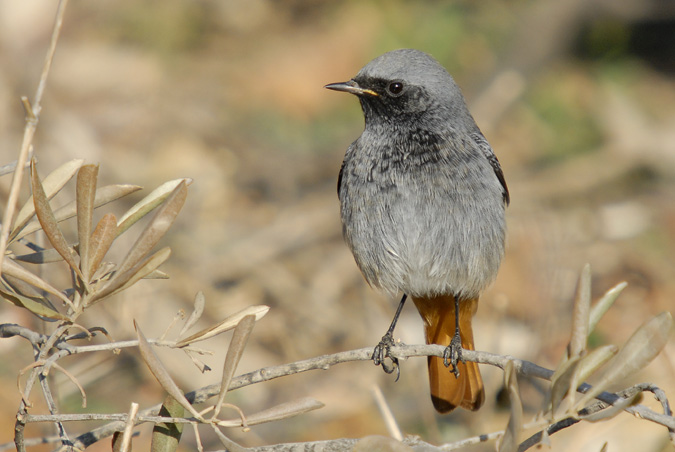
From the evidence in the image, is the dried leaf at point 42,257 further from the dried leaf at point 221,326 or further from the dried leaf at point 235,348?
the dried leaf at point 235,348

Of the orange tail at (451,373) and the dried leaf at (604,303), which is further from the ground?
the dried leaf at (604,303)

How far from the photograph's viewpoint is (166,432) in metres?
2.07

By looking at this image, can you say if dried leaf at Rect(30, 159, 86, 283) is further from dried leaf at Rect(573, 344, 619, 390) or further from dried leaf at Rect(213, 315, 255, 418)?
dried leaf at Rect(573, 344, 619, 390)

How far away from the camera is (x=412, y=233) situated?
3678 mm

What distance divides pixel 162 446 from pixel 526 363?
102 centimetres

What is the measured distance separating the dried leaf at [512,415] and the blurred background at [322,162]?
1934 millimetres

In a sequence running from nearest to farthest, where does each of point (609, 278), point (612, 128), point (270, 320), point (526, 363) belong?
1. point (526, 363)
2. point (270, 320)
3. point (609, 278)
4. point (612, 128)

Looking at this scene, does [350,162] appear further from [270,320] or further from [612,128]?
[612,128]

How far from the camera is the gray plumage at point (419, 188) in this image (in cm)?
366

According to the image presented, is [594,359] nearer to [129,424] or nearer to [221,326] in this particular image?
[221,326]

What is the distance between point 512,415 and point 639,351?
0.34 meters

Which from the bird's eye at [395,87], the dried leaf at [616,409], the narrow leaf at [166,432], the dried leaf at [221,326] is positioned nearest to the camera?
the dried leaf at [616,409]

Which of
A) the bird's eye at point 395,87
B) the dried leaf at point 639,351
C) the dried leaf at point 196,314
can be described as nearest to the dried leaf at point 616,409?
the dried leaf at point 639,351

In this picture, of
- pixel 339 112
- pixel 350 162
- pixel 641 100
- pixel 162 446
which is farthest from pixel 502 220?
pixel 641 100
